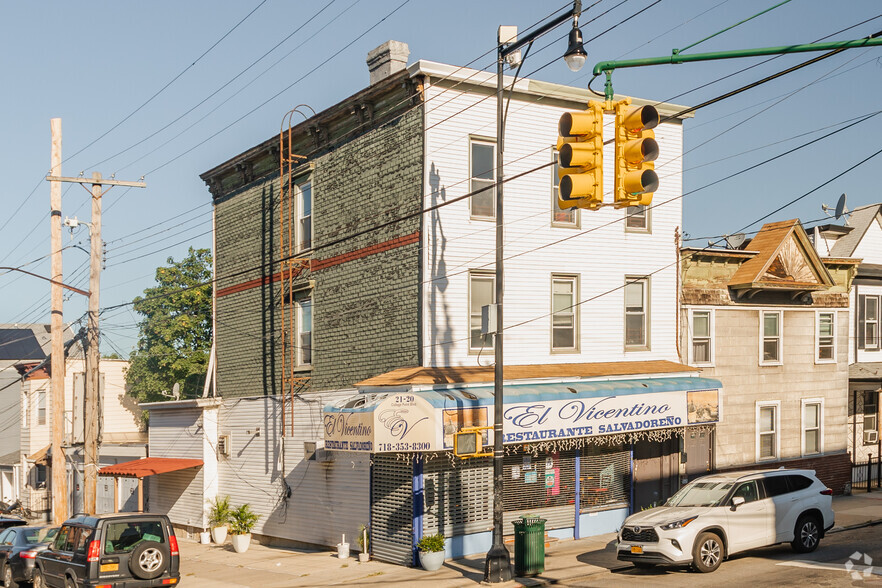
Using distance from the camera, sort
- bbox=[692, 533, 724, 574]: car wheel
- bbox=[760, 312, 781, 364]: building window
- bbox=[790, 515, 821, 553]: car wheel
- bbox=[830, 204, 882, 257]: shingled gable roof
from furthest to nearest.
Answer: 1. bbox=[830, 204, 882, 257]: shingled gable roof
2. bbox=[760, 312, 781, 364]: building window
3. bbox=[790, 515, 821, 553]: car wheel
4. bbox=[692, 533, 724, 574]: car wheel

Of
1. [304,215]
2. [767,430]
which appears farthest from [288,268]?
[767,430]

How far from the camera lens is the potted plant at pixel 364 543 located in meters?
22.3

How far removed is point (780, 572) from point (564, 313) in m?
9.16

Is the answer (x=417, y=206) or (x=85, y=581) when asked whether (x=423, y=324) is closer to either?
(x=417, y=206)

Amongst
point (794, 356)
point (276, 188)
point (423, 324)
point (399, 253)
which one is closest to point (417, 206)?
point (399, 253)

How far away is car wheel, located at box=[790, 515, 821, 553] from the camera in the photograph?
1961 centimetres

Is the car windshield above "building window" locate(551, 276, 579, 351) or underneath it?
underneath

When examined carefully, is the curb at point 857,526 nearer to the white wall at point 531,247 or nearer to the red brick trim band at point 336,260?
the white wall at point 531,247

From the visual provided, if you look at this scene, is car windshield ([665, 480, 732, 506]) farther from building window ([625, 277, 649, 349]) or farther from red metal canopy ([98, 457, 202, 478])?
red metal canopy ([98, 457, 202, 478])

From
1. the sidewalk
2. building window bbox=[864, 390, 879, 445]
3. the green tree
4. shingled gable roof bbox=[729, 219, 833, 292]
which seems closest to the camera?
the sidewalk

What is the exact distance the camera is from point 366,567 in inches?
847

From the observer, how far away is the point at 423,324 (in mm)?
22375

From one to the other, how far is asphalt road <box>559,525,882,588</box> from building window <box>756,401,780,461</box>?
7.56 meters

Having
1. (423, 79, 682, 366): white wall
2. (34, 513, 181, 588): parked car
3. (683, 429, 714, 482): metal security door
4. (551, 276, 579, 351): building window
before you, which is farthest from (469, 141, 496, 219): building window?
(34, 513, 181, 588): parked car
